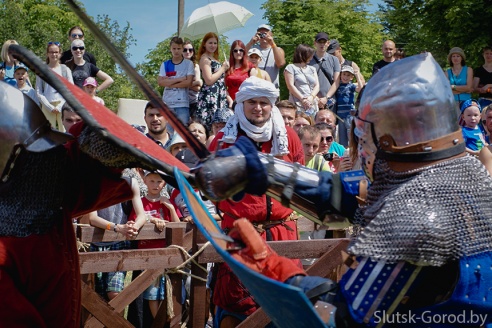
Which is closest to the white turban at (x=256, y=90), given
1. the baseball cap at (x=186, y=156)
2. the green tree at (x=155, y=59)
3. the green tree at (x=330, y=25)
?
the baseball cap at (x=186, y=156)

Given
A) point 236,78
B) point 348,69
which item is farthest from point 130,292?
point 348,69

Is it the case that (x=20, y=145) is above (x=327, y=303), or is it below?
above

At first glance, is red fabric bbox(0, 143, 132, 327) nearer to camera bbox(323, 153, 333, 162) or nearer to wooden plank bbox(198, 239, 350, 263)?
wooden plank bbox(198, 239, 350, 263)

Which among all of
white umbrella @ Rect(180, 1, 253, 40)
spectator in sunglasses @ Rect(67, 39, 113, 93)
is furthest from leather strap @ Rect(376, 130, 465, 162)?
white umbrella @ Rect(180, 1, 253, 40)

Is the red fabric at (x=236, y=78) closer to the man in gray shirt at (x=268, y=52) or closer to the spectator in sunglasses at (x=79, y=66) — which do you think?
the man in gray shirt at (x=268, y=52)

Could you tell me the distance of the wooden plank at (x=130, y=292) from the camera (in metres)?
5.09

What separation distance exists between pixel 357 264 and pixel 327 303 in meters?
0.18

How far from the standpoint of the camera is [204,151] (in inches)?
115

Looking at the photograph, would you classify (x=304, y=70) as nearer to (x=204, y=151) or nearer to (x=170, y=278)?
(x=170, y=278)

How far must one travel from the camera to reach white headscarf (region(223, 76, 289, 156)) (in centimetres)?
507

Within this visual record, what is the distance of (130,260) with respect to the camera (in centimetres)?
485

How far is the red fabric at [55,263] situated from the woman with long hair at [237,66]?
515cm

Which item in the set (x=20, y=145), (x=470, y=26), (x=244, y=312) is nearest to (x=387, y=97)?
(x=20, y=145)

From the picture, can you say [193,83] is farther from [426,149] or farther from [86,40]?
[86,40]
